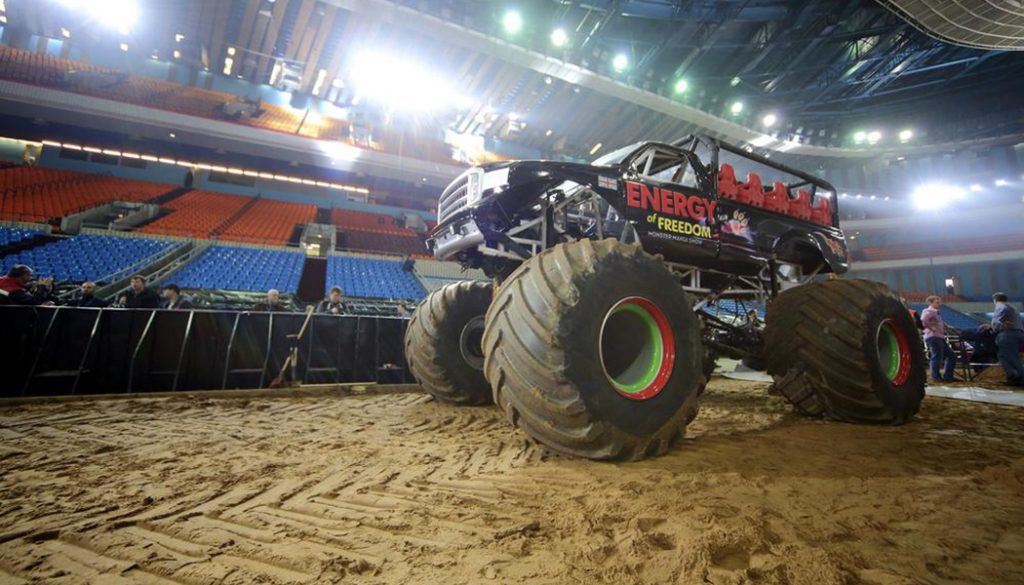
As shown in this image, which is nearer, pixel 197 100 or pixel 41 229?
pixel 41 229

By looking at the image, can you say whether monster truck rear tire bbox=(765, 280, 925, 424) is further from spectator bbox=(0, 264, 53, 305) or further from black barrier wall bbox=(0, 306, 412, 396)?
spectator bbox=(0, 264, 53, 305)

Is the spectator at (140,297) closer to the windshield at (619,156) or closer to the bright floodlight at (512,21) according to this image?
the windshield at (619,156)

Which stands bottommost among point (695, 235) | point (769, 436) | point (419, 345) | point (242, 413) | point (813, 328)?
point (242, 413)

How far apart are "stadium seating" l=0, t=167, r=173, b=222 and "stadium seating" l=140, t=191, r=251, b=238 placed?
5.30ft

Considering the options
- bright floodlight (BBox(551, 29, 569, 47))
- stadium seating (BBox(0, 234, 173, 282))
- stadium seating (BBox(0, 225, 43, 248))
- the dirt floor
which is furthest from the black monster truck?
stadium seating (BBox(0, 225, 43, 248))

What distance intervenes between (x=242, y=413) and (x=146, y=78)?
1158 inches

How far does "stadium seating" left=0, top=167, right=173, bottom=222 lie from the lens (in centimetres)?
1658

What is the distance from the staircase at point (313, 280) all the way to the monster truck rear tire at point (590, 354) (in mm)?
14542

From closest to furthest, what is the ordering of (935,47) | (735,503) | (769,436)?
(735,503), (769,436), (935,47)

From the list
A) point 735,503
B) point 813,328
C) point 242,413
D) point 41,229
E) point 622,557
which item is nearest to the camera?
point 622,557

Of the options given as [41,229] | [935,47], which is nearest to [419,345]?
[41,229]

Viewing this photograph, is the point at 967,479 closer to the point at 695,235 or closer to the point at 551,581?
the point at 695,235

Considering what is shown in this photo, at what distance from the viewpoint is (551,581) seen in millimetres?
1142

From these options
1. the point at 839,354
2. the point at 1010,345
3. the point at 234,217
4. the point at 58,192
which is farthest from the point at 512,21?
the point at 58,192
